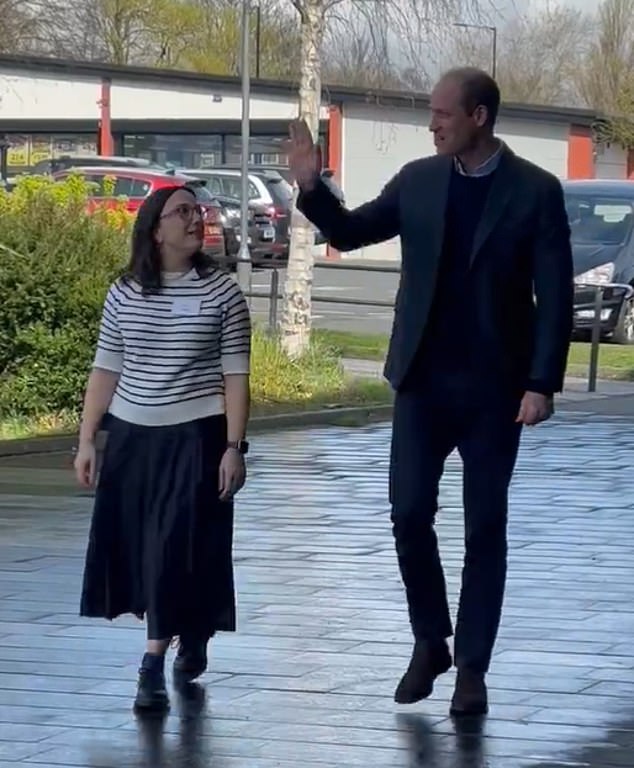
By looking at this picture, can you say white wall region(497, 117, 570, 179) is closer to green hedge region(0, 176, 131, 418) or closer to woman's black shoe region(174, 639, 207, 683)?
green hedge region(0, 176, 131, 418)

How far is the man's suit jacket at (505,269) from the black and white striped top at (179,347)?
494 mm

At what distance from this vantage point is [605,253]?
75.0 ft

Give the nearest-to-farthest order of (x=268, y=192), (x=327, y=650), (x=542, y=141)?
(x=327, y=650) → (x=268, y=192) → (x=542, y=141)

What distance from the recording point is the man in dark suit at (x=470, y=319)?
6.13 meters

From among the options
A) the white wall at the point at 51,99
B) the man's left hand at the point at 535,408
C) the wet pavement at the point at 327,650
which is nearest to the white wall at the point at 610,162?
the white wall at the point at 51,99

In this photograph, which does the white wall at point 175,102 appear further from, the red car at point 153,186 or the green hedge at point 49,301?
the green hedge at point 49,301

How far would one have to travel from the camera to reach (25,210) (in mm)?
14383

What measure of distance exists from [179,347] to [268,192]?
31.1 m

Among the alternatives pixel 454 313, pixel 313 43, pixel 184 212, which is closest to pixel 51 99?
pixel 313 43

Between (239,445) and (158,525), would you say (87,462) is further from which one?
(239,445)

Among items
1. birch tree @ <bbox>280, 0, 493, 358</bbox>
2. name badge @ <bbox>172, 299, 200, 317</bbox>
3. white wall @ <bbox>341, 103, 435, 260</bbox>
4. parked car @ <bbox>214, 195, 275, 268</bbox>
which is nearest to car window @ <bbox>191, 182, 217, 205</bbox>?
parked car @ <bbox>214, 195, 275, 268</bbox>

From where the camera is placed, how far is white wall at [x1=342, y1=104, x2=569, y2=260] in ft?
148

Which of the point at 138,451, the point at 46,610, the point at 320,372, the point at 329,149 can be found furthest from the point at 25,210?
the point at 329,149

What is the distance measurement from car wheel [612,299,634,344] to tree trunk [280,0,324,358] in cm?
571
